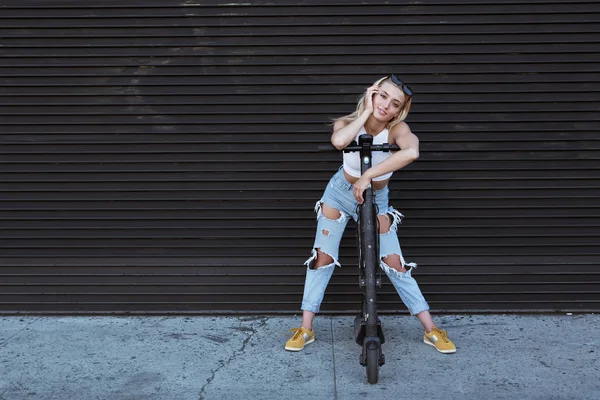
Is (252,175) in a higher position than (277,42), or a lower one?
lower

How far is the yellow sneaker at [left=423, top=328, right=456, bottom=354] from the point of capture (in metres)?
4.74

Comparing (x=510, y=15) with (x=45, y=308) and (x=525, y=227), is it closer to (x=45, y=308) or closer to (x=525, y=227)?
(x=525, y=227)

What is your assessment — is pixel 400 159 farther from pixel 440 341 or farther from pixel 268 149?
pixel 268 149

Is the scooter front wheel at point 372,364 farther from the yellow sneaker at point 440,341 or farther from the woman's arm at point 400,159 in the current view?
the woman's arm at point 400,159

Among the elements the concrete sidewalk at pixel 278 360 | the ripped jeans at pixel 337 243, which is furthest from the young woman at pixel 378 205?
the concrete sidewalk at pixel 278 360

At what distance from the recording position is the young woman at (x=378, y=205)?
4438 millimetres

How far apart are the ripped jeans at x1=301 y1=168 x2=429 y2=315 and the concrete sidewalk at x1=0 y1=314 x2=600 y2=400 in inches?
13.1

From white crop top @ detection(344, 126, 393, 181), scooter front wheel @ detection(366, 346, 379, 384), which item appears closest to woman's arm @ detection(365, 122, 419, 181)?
white crop top @ detection(344, 126, 393, 181)

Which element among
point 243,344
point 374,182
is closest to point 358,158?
point 374,182

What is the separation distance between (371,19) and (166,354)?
267 centimetres

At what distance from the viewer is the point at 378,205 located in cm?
478

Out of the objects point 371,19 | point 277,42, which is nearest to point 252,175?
point 277,42

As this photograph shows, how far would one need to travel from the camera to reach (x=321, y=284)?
16.0 feet

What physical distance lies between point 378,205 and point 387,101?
2.32 feet
